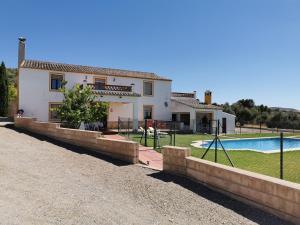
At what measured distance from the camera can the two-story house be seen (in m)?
27.3

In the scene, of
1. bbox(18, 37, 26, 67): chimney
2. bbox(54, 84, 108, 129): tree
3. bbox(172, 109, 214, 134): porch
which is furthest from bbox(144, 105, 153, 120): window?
bbox(18, 37, 26, 67): chimney

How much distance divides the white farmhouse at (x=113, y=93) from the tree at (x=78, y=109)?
5277 mm

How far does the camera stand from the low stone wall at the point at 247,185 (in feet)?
19.7

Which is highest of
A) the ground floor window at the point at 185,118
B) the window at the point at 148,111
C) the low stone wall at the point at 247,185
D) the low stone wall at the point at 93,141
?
the window at the point at 148,111

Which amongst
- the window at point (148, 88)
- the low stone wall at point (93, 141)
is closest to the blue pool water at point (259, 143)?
the low stone wall at point (93, 141)

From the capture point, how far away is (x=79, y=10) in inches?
795

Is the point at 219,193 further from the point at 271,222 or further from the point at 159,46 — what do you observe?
the point at 159,46

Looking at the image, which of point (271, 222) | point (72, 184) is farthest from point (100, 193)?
point (271, 222)

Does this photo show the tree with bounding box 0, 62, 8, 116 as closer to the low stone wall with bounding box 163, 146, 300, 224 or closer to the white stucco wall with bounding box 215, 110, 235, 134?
the white stucco wall with bounding box 215, 110, 235, 134

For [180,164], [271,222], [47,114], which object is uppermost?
[47,114]

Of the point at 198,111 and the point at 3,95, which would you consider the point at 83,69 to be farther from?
the point at 3,95

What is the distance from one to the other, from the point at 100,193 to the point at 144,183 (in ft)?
4.85

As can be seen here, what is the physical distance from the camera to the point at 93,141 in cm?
1384

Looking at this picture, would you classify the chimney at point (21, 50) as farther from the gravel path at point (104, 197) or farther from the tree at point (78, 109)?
the gravel path at point (104, 197)
